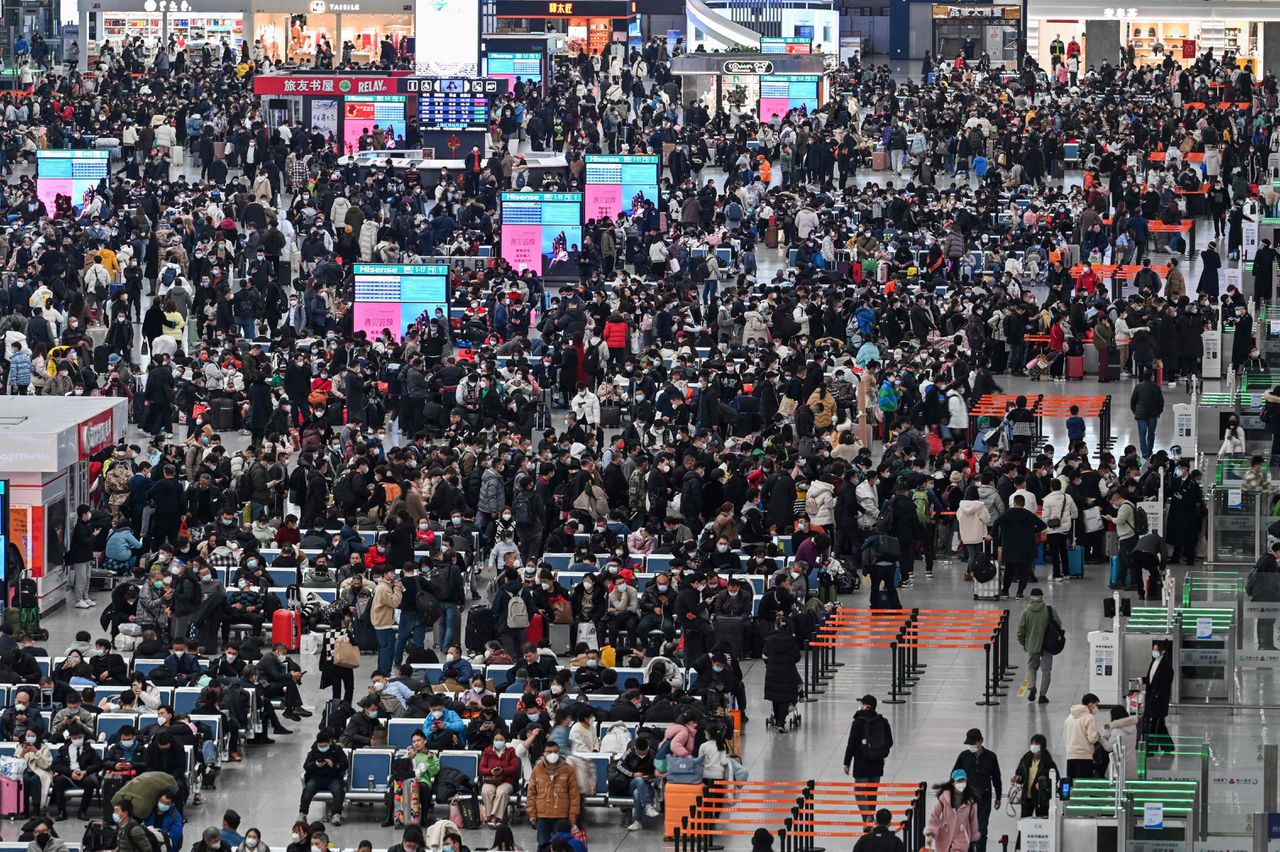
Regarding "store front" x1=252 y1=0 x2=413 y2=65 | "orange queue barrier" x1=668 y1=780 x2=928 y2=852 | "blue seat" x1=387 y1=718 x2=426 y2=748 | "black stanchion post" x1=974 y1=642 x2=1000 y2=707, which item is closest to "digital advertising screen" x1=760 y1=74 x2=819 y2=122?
"store front" x1=252 y1=0 x2=413 y2=65

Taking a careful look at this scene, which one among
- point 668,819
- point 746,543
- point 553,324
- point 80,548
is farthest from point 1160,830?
point 553,324

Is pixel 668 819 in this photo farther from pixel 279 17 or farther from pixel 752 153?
pixel 279 17

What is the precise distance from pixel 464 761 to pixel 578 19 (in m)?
60.7

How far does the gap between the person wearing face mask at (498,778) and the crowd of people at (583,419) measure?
0.03 metres

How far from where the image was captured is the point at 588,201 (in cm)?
5484

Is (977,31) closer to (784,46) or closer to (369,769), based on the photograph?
(784,46)

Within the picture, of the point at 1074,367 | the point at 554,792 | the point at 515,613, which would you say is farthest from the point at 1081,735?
the point at 1074,367

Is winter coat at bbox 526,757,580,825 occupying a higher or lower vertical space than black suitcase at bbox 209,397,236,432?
lower

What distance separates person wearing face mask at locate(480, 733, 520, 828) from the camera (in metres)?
25.7

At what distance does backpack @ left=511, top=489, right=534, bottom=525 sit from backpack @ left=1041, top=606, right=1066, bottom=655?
23.2 feet

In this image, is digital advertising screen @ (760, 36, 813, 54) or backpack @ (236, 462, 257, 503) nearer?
backpack @ (236, 462, 257, 503)

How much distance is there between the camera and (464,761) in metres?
26.0

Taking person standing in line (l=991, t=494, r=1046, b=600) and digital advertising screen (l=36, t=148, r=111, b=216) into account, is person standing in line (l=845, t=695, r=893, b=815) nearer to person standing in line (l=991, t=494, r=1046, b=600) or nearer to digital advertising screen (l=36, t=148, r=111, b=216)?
person standing in line (l=991, t=494, r=1046, b=600)

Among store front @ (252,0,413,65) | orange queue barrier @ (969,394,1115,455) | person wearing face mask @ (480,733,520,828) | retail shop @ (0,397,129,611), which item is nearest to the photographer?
person wearing face mask @ (480,733,520,828)
